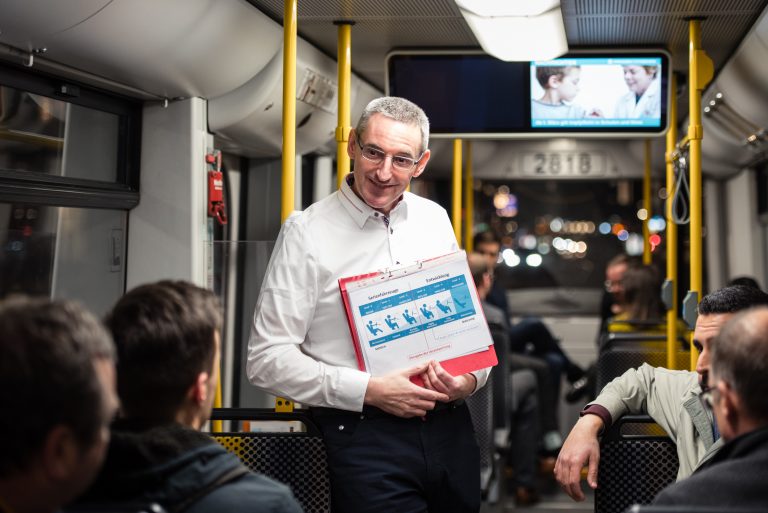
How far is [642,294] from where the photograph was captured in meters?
6.26

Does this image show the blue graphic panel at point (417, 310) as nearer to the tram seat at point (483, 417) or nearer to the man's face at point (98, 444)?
the man's face at point (98, 444)

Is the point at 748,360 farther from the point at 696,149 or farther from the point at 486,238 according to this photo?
the point at 486,238

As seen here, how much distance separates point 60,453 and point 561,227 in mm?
8707

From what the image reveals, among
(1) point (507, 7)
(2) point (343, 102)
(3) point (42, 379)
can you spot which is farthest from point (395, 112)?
(3) point (42, 379)

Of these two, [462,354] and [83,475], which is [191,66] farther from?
[83,475]

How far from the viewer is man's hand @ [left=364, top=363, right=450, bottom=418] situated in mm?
2479

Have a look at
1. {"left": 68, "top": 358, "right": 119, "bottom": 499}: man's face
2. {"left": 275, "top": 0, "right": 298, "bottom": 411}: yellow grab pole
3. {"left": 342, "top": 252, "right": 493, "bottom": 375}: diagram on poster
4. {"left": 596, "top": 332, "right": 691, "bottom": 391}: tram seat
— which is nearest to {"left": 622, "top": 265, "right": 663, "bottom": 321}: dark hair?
{"left": 596, "top": 332, "right": 691, "bottom": 391}: tram seat

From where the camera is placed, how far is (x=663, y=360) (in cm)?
541

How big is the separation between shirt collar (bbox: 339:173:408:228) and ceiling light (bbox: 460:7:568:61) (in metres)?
1.24

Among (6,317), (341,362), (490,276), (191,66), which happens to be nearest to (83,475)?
(6,317)

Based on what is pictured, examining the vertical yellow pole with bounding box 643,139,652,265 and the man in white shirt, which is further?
the vertical yellow pole with bounding box 643,139,652,265

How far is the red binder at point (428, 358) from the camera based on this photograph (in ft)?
8.30

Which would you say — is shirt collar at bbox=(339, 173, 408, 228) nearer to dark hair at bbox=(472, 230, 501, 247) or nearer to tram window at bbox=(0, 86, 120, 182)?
tram window at bbox=(0, 86, 120, 182)

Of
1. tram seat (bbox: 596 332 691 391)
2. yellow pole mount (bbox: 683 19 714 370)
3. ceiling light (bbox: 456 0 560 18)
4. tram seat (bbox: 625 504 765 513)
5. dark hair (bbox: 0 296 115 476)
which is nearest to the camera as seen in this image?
dark hair (bbox: 0 296 115 476)
